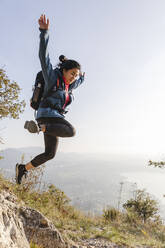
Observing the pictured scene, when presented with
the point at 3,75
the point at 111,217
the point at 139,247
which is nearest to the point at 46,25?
the point at 139,247

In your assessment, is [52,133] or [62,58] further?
[62,58]

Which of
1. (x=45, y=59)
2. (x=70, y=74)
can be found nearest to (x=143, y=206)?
(x=70, y=74)

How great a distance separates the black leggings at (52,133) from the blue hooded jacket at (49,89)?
0.10 meters

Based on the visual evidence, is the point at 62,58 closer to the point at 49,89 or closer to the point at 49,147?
the point at 49,89

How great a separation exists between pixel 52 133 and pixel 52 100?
1.65ft

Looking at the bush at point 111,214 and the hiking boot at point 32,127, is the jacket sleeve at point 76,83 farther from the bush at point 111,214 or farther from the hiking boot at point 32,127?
the bush at point 111,214

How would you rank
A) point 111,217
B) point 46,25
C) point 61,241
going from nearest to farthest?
1. point 46,25
2. point 61,241
3. point 111,217

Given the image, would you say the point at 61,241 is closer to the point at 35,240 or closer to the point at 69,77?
the point at 35,240

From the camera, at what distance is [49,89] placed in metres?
2.57

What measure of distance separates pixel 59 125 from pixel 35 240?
1.70 meters

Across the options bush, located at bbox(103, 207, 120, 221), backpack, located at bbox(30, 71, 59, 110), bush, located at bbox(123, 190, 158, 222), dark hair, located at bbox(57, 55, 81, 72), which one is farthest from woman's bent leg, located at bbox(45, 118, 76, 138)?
bush, located at bbox(123, 190, 158, 222)

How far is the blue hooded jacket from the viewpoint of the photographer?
244 cm

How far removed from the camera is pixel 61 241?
8.91 ft

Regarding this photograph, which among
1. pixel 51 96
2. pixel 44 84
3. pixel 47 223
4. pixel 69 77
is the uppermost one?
pixel 69 77
